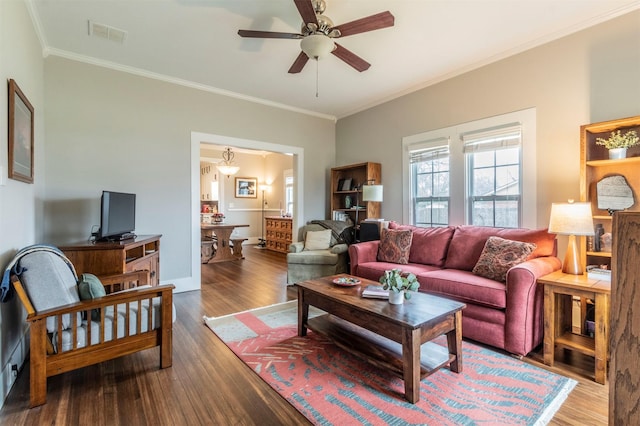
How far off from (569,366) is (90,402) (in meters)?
3.21

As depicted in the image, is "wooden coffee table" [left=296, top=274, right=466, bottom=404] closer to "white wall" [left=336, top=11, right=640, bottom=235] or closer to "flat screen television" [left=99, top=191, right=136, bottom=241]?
"white wall" [left=336, top=11, right=640, bottom=235]

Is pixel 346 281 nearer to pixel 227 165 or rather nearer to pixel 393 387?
pixel 393 387

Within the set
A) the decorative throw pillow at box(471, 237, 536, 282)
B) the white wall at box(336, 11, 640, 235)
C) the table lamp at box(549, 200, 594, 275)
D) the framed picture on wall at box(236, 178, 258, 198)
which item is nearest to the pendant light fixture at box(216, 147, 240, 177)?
the framed picture on wall at box(236, 178, 258, 198)

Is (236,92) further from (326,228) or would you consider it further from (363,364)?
(363,364)

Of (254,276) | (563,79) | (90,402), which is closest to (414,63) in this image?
(563,79)

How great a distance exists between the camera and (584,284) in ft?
6.91

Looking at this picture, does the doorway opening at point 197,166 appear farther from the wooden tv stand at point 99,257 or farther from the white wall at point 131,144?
the wooden tv stand at point 99,257

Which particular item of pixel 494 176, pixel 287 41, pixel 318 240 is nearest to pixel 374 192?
pixel 318 240

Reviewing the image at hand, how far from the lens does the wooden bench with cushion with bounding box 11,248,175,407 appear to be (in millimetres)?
1740

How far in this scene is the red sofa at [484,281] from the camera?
227cm

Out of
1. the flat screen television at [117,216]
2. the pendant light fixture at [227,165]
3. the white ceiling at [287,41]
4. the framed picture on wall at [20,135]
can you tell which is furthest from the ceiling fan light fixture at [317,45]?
the pendant light fixture at [227,165]

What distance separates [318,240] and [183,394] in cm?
294

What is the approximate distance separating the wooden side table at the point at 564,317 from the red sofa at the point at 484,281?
99 millimetres

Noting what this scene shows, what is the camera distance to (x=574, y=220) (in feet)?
7.65
